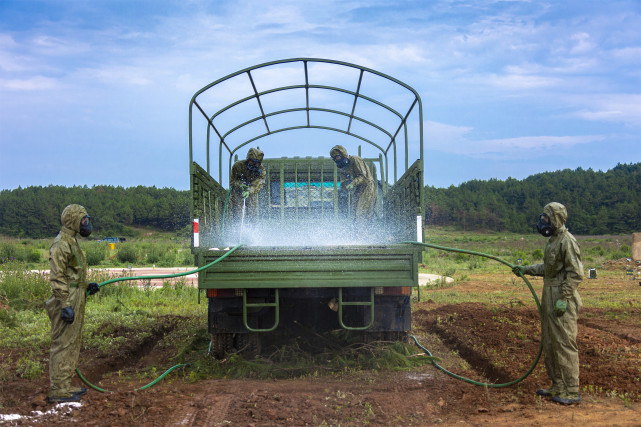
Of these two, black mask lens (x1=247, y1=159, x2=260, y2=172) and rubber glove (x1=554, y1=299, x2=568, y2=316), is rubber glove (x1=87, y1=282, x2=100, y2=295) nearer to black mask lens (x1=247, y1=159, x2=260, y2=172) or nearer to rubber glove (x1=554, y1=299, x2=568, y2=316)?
black mask lens (x1=247, y1=159, x2=260, y2=172)

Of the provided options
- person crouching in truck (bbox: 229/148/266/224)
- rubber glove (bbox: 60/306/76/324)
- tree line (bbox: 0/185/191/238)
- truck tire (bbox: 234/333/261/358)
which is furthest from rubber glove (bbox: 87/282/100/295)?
tree line (bbox: 0/185/191/238)

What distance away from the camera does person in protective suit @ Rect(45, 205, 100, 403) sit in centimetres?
493

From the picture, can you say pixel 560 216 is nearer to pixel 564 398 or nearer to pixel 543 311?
pixel 543 311

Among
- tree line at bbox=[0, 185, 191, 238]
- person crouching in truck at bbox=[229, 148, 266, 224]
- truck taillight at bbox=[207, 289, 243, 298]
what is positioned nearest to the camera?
truck taillight at bbox=[207, 289, 243, 298]

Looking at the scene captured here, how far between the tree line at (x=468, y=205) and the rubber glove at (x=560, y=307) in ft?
169

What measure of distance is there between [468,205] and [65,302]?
69.7 m

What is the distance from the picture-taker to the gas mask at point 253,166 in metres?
8.20

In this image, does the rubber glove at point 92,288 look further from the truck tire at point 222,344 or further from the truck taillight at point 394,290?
the truck taillight at point 394,290

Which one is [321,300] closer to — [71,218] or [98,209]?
[71,218]

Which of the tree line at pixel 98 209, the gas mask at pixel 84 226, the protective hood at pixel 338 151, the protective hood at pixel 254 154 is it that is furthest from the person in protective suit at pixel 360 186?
the tree line at pixel 98 209

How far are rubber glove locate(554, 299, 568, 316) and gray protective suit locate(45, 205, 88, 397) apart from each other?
4571 mm

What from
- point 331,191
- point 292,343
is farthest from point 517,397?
point 331,191

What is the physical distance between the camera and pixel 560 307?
16.1 ft

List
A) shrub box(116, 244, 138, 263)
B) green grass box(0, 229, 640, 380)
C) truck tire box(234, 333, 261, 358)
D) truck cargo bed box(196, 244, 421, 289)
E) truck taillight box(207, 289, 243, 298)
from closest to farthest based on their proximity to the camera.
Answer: truck cargo bed box(196, 244, 421, 289) < truck taillight box(207, 289, 243, 298) < green grass box(0, 229, 640, 380) < truck tire box(234, 333, 261, 358) < shrub box(116, 244, 138, 263)
